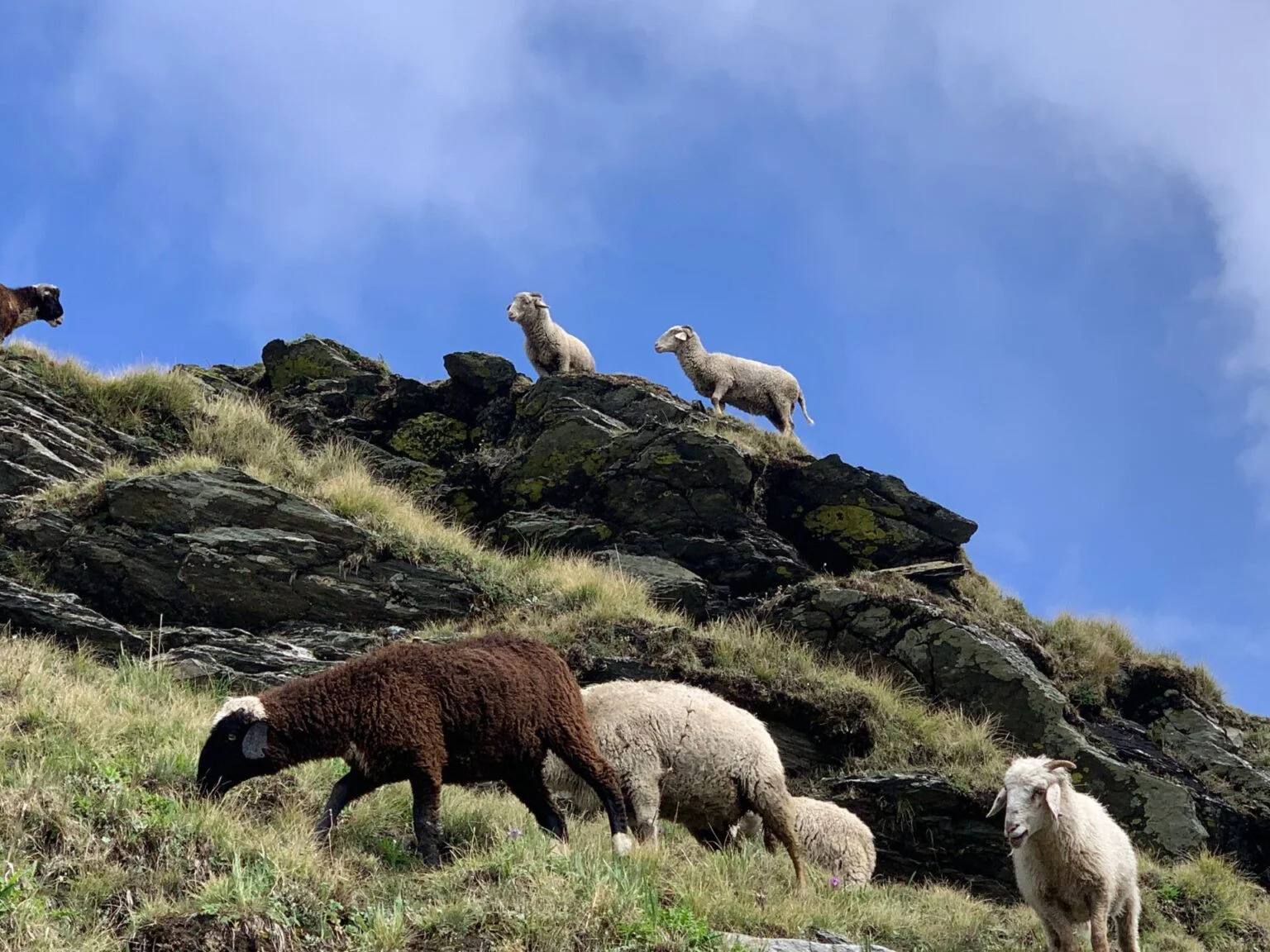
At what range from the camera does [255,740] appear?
9.11 m

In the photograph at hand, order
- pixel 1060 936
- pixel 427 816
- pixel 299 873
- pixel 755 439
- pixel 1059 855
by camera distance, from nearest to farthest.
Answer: pixel 299 873 < pixel 427 816 < pixel 1059 855 < pixel 1060 936 < pixel 755 439

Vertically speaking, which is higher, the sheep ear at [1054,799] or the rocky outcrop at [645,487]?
the rocky outcrop at [645,487]

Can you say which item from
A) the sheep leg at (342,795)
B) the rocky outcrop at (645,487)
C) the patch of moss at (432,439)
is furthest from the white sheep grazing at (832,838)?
the patch of moss at (432,439)

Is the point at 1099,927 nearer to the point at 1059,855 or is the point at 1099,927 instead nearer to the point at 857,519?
the point at 1059,855

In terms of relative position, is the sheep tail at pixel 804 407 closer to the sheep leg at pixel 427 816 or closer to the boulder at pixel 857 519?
the boulder at pixel 857 519

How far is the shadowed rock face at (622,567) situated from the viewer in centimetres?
1411

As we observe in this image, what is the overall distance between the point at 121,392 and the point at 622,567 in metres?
8.17

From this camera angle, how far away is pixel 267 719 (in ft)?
30.1

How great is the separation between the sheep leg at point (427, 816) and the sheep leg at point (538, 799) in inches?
39.7

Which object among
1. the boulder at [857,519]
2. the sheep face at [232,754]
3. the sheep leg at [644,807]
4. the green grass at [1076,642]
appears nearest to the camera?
the sheep face at [232,754]

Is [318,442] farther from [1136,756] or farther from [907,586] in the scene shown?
[1136,756]

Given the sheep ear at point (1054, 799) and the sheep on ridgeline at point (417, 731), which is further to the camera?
the sheep ear at point (1054, 799)

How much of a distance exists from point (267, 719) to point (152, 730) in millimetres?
1935

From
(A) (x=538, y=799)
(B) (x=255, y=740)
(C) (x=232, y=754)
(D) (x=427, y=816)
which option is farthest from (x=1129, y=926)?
(C) (x=232, y=754)
